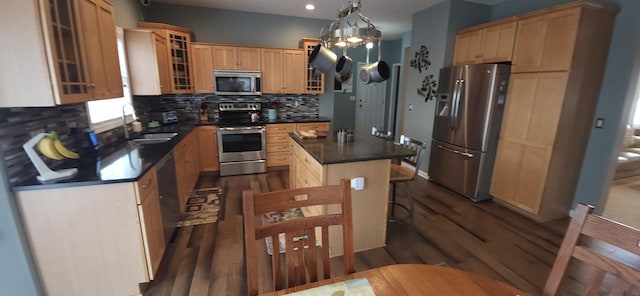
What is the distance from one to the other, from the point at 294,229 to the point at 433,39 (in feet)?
13.2

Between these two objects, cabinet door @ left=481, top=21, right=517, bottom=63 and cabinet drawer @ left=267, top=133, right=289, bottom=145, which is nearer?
cabinet door @ left=481, top=21, right=517, bottom=63

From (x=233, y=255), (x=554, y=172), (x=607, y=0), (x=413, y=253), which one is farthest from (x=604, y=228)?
(x=607, y=0)

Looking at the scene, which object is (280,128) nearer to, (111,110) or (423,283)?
(111,110)

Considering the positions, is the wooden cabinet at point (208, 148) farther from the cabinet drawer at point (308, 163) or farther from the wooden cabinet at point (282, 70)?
the cabinet drawer at point (308, 163)

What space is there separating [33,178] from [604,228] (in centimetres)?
278

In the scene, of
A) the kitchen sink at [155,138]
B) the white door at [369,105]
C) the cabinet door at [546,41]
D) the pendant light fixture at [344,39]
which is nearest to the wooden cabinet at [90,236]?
the kitchen sink at [155,138]

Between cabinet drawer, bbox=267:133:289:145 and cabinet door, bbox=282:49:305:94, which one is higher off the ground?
cabinet door, bbox=282:49:305:94

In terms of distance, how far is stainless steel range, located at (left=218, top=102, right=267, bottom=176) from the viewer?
4.27m

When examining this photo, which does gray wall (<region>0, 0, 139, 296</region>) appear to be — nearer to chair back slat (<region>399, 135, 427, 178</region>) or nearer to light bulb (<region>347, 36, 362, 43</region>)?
light bulb (<region>347, 36, 362, 43</region>)

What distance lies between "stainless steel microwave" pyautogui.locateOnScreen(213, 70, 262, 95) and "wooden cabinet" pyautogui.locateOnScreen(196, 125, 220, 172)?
644 mm

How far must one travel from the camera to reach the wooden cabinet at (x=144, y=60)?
3.28m

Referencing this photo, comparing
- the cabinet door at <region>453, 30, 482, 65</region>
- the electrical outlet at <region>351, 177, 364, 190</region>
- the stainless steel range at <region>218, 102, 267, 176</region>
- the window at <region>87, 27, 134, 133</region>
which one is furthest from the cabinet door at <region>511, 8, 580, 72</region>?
the window at <region>87, 27, 134, 133</region>

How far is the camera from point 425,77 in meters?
4.29

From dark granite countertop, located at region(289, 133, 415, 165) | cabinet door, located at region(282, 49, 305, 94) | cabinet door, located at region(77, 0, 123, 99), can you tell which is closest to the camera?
cabinet door, located at region(77, 0, 123, 99)
